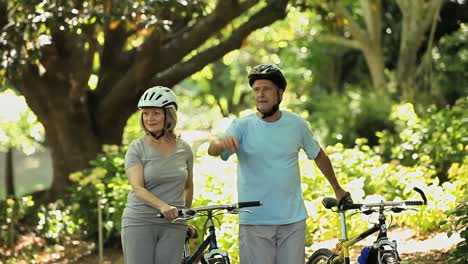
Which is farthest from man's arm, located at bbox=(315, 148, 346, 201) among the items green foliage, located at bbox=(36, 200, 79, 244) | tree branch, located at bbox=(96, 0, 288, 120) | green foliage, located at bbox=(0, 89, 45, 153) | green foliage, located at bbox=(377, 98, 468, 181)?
Result: green foliage, located at bbox=(0, 89, 45, 153)

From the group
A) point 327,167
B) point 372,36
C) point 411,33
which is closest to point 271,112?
point 327,167

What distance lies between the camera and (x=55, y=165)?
14.9 m

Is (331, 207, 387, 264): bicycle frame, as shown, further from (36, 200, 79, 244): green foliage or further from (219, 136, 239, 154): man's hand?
(36, 200, 79, 244): green foliage

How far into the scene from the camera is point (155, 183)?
6.39m

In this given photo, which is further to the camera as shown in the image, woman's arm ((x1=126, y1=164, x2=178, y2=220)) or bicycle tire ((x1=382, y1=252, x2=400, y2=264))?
bicycle tire ((x1=382, y1=252, x2=400, y2=264))

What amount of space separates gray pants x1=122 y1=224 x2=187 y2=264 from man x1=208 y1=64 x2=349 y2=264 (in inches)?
15.8

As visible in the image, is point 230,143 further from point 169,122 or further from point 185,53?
point 185,53

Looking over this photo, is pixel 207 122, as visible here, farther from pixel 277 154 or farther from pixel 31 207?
pixel 277 154

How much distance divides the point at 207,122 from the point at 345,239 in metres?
36.8

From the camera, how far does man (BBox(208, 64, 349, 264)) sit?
20.8 ft

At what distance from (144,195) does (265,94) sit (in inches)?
37.2

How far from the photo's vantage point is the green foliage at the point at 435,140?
12.7 metres

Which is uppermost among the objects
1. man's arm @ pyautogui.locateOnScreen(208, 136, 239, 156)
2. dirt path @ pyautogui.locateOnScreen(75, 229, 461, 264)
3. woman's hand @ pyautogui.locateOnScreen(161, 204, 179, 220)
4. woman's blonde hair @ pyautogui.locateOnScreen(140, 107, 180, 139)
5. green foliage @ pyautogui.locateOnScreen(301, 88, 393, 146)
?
green foliage @ pyautogui.locateOnScreen(301, 88, 393, 146)

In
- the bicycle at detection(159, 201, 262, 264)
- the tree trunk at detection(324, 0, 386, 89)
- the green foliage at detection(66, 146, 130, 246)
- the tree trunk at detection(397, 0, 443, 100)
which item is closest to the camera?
the bicycle at detection(159, 201, 262, 264)
